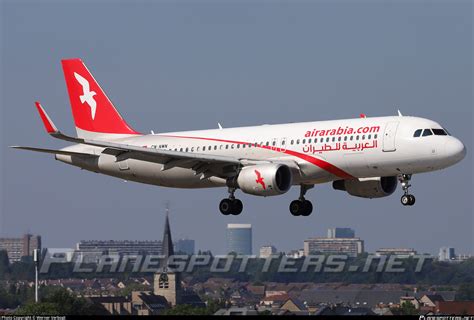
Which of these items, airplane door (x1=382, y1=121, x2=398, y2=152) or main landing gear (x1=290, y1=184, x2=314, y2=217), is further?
main landing gear (x1=290, y1=184, x2=314, y2=217)

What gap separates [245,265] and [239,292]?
20.9 ft

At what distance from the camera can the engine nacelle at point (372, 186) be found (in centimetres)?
8156

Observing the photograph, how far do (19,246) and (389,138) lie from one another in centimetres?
8888

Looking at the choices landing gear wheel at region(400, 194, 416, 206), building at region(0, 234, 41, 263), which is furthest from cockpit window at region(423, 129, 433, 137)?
building at region(0, 234, 41, 263)

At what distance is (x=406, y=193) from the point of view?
7719 centimetres

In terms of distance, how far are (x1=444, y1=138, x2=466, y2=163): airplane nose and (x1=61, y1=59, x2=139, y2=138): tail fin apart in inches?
969

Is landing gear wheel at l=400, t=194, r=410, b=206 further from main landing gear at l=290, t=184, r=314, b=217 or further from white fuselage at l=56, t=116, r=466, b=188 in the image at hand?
main landing gear at l=290, t=184, r=314, b=217

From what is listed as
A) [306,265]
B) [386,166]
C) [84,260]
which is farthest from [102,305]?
[386,166]

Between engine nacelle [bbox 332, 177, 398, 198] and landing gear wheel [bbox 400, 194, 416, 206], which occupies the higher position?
engine nacelle [bbox 332, 177, 398, 198]

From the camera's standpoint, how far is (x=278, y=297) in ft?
468

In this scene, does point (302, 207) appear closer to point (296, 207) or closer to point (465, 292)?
point (296, 207)

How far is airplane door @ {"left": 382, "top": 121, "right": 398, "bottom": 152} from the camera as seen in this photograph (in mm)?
74812

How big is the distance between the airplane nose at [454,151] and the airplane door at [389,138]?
9.20 feet

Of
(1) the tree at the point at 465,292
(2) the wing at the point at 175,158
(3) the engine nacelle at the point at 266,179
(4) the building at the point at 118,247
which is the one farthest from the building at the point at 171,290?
(3) the engine nacelle at the point at 266,179
